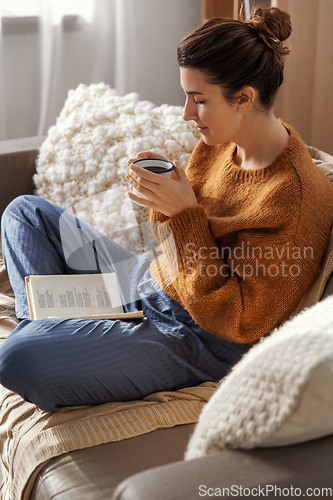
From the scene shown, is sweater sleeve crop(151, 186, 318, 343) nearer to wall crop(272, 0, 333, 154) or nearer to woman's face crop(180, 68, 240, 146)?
woman's face crop(180, 68, 240, 146)

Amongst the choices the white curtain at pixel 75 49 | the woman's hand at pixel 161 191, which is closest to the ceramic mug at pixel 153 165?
the woman's hand at pixel 161 191

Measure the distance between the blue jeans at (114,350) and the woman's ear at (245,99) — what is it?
422 mm

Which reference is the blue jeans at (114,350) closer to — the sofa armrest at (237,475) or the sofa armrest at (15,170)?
the sofa armrest at (237,475)

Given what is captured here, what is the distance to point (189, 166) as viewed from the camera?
4.24 ft

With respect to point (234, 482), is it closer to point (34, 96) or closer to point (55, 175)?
point (55, 175)

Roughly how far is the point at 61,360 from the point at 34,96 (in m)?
2.06

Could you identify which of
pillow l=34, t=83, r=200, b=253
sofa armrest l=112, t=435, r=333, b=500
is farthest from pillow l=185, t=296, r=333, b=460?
pillow l=34, t=83, r=200, b=253

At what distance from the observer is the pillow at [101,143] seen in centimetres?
163

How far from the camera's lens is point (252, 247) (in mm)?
956

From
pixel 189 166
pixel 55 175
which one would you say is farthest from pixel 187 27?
pixel 189 166

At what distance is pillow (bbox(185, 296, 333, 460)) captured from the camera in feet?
1.60

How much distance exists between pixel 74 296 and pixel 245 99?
0.58 m

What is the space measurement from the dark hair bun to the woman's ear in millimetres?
123

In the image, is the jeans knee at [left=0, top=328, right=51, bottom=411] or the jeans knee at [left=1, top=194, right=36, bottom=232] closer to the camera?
the jeans knee at [left=0, top=328, right=51, bottom=411]
